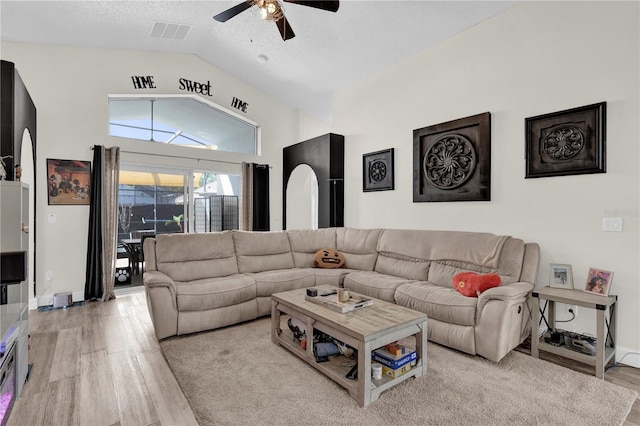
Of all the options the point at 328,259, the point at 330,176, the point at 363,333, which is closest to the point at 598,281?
the point at 363,333

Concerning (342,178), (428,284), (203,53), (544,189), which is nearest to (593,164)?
(544,189)

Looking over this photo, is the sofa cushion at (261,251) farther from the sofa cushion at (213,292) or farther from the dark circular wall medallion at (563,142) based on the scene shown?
the dark circular wall medallion at (563,142)

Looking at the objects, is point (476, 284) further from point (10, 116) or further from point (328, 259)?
point (10, 116)

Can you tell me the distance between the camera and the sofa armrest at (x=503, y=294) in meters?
2.36

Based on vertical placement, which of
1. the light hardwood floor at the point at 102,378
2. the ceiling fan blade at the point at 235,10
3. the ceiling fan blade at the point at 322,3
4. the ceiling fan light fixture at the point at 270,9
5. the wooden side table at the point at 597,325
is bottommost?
the light hardwood floor at the point at 102,378

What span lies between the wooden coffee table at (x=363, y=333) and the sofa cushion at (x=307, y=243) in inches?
63.2

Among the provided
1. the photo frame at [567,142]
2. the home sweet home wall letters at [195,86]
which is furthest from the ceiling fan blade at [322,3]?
the home sweet home wall letters at [195,86]

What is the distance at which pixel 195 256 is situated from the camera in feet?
11.6

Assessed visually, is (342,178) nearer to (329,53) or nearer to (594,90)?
(329,53)

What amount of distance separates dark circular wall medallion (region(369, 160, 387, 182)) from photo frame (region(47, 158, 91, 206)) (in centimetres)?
392

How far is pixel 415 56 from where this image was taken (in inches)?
161

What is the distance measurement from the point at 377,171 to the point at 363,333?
306 cm

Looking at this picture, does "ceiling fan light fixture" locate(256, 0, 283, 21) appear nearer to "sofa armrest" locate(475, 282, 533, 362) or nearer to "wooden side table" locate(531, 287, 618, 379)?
"sofa armrest" locate(475, 282, 533, 362)

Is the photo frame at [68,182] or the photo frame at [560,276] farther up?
the photo frame at [68,182]
